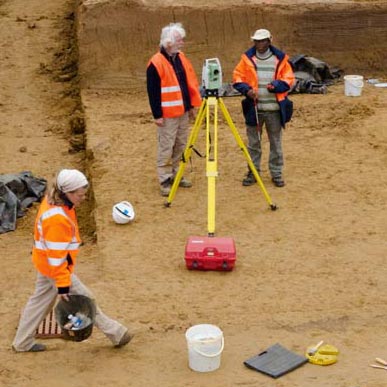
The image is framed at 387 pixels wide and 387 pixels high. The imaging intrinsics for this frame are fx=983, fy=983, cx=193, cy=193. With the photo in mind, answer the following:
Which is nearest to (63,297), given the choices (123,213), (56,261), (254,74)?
(56,261)

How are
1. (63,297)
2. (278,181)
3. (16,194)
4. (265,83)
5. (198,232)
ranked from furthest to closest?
(16,194) < (278,181) < (265,83) < (198,232) < (63,297)

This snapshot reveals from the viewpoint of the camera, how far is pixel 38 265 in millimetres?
7609

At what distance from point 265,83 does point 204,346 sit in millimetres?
4070

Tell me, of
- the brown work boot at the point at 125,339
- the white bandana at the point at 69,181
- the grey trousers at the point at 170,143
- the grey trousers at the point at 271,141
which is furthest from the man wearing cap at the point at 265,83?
the white bandana at the point at 69,181

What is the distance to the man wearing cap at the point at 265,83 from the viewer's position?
10.7 metres

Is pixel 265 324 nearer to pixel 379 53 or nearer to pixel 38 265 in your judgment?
pixel 38 265

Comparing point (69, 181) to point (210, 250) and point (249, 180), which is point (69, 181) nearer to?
→ point (210, 250)

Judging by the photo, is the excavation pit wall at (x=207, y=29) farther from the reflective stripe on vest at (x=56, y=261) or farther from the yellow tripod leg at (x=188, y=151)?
the reflective stripe on vest at (x=56, y=261)

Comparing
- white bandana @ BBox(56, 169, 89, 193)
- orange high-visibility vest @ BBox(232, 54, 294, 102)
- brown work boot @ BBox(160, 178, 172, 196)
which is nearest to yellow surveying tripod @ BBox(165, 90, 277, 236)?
brown work boot @ BBox(160, 178, 172, 196)

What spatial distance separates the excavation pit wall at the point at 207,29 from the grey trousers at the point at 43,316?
742 cm

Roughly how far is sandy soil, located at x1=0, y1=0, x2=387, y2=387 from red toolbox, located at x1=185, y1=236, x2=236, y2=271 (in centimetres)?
11

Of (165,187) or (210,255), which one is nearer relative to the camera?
(210,255)

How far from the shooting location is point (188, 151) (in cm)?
1060

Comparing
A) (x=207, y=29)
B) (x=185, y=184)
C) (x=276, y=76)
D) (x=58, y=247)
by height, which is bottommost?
(x=185, y=184)
